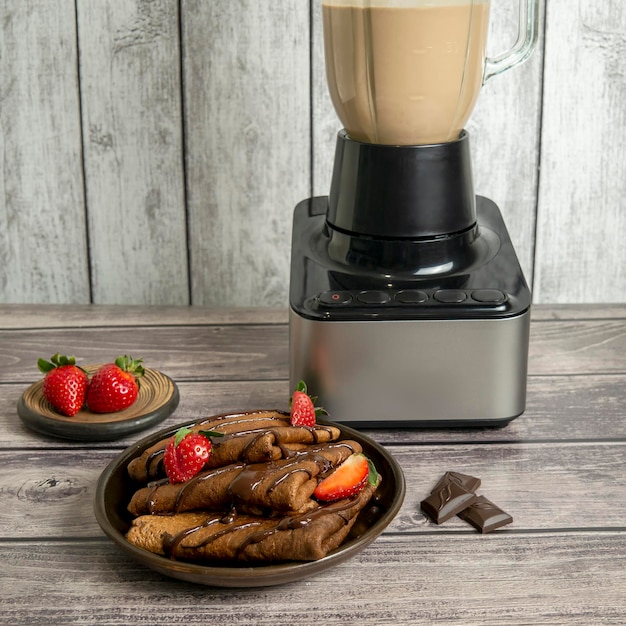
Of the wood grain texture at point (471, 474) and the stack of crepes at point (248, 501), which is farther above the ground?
the stack of crepes at point (248, 501)

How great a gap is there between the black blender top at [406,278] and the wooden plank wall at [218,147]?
0.33 metres

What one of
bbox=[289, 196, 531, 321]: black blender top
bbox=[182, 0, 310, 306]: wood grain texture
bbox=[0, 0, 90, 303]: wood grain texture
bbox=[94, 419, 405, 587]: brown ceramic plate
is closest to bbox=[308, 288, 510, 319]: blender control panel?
bbox=[289, 196, 531, 321]: black blender top

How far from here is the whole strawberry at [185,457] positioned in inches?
29.0

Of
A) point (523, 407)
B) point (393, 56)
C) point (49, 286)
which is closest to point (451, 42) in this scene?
point (393, 56)

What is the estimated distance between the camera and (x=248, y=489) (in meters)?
0.70

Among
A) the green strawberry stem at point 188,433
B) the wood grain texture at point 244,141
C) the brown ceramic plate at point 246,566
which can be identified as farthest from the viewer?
the wood grain texture at point 244,141

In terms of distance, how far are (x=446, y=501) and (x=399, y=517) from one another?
1.7 inches

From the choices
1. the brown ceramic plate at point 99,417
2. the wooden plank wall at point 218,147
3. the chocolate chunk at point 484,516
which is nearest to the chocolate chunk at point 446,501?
the chocolate chunk at point 484,516

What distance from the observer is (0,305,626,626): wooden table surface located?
671mm

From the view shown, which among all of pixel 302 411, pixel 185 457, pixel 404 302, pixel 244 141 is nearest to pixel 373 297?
pixel 404 302

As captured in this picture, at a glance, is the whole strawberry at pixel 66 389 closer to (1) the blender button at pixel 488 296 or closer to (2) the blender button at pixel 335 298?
(2) the blender button at pixel 335 298

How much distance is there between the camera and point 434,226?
0.94m

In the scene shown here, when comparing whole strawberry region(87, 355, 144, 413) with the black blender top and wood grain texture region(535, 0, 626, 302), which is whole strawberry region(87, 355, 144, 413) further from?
wood grain texture region(535, 0, 626, 302)

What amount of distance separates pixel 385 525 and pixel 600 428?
352 mm
